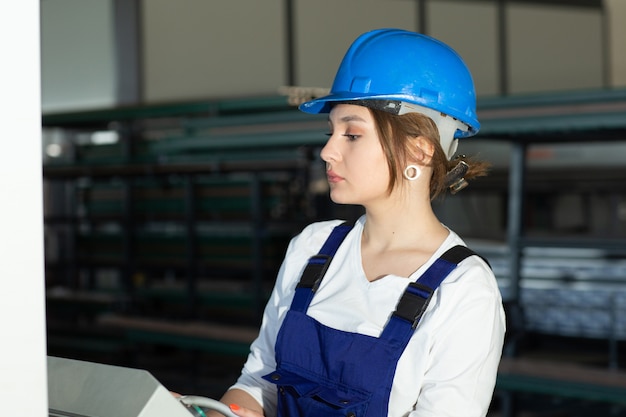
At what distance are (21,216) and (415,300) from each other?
0.68 meters

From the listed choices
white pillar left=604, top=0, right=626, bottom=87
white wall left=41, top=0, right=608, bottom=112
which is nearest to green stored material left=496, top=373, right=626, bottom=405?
white wall left=41, top=0, right=608, bottom=112

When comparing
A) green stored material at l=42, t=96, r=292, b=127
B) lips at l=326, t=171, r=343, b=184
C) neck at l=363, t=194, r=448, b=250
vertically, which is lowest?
neck at l=363, t=194, r=448, b=250

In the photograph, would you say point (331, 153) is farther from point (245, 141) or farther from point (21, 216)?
point (245, 141)

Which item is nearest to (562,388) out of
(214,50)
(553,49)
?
(214,50)

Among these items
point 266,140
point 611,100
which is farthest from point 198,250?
point 611,100

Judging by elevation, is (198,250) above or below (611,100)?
below

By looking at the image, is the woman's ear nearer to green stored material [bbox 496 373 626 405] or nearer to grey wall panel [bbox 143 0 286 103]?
green stored material [bbox 496 373 626 405]

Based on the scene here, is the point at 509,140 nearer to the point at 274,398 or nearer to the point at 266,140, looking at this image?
the point at 266,140

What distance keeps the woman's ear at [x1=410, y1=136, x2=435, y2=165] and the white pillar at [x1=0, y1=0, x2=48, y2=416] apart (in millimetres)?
742

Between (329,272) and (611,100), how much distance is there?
217 centimetres

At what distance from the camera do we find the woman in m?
1.17

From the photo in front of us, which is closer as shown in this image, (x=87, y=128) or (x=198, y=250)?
(x=198, y=250)

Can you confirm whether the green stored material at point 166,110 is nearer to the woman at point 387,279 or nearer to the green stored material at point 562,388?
the green stored material at point 562,388

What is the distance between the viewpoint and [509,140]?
3.67m
